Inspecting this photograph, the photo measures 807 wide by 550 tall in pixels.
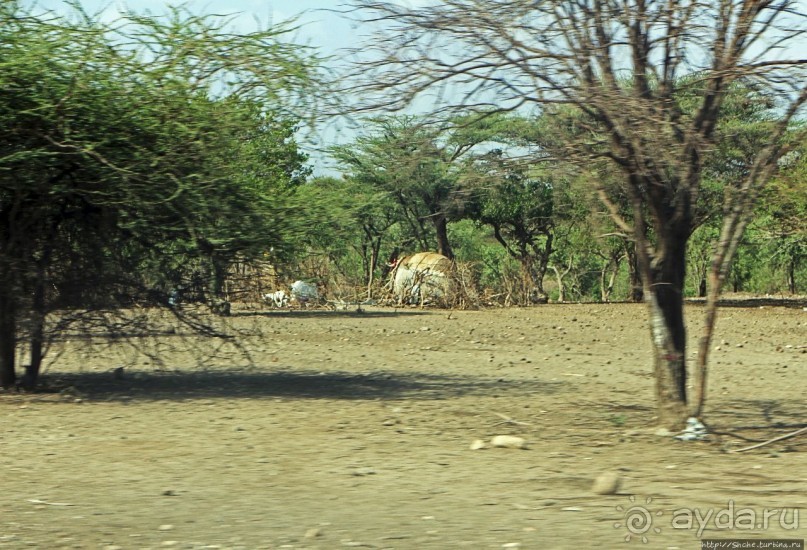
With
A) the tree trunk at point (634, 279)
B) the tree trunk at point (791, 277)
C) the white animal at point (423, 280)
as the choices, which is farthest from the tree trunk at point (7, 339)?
the tree trunk at point (791, 277)

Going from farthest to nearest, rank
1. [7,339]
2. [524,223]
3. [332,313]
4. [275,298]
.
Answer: [524,223] < [332,313] < [275,298] < [7,339]

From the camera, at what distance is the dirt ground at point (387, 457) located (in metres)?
5.62

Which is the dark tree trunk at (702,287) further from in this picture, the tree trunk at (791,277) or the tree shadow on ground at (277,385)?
the tree shadow on ground at (277,385)

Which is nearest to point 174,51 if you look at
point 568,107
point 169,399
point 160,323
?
point 160,323

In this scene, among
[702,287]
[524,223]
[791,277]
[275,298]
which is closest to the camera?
[275,298]

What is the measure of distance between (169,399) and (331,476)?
4.39m

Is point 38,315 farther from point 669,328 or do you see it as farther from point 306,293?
point 306,293

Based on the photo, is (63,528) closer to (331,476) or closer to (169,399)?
(331,476)

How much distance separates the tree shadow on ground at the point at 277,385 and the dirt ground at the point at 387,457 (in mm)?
45

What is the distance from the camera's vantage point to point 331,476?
7.17 metres

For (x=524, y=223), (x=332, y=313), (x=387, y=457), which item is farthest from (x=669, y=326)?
(x=524, y=223)

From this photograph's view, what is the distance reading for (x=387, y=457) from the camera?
25.8 feet

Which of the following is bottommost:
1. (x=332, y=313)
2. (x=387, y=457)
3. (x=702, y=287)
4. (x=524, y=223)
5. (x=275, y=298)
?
(x=387, y=457)

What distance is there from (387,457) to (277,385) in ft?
15.5
